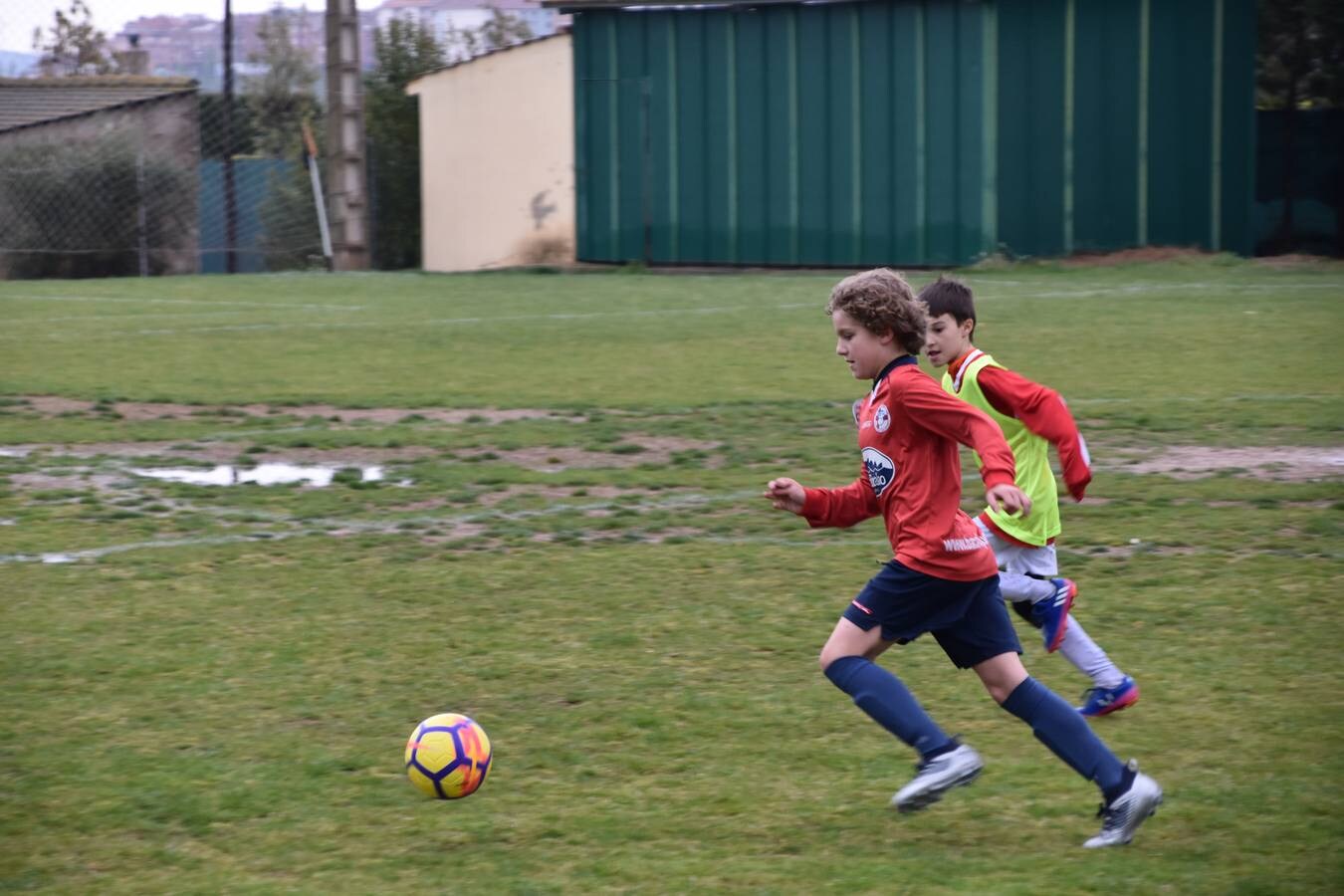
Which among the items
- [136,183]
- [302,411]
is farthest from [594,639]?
[136,183]

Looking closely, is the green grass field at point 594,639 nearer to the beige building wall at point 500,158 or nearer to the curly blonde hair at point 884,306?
the curly blonde hair at point 884,306

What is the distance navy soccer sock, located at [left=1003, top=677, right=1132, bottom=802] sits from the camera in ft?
12.2

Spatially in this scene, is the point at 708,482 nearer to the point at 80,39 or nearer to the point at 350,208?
the point at 350,208

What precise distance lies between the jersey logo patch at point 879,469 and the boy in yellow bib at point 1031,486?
2.52 ft

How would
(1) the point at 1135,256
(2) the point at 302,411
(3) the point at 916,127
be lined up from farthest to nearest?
1. (3) the point at 916,127
2. (1) the point at 1135,256
3. (2) the point at 302,411

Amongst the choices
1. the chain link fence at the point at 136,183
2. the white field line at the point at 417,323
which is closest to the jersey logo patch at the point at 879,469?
the white field line at the point at 417,323

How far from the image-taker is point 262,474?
8.55 meters

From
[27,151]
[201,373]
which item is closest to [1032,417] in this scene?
[201,373]

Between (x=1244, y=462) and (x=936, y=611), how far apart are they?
206 inches

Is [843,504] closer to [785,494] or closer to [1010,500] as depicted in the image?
[785,494]

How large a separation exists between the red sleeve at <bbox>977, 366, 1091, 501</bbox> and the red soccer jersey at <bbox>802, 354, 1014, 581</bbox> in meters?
0.79

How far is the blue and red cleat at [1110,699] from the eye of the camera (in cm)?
470

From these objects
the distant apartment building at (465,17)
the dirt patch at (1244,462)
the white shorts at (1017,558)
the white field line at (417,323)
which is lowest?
the dirt patch at (1244,462)

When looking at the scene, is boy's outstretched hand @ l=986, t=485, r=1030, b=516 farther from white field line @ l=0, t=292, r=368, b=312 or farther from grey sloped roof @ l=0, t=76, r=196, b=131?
grey sloped roof @ l=0, t=76, r=196, b=131
